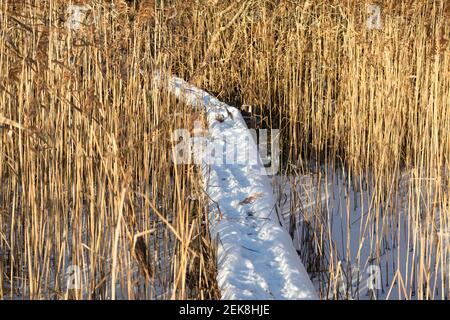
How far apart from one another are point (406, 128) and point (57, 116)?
179 centimetres

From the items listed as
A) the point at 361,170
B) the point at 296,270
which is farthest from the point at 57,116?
the point at 361,170

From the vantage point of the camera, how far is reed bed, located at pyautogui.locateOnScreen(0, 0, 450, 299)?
1.75m

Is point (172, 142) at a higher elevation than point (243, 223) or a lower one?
higher

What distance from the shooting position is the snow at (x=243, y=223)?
1.69m

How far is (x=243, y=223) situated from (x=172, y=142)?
1.21 feet

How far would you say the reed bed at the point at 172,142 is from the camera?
1.75 meters

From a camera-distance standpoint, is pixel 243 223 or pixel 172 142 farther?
pixel 172 142

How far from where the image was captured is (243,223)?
2025 mm

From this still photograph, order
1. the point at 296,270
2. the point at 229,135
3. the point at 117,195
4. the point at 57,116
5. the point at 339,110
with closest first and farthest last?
the point at 117,195 → the point at 296,270 → the point at 57,116 → the point at 229,135 → the point at 339,110

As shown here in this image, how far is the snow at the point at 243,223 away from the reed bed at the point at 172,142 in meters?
0.07

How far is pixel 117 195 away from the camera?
1.59 meters

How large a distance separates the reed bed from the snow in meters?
0.07

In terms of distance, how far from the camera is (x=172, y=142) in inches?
86.0

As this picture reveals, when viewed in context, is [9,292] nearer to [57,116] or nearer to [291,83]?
[57,116]
